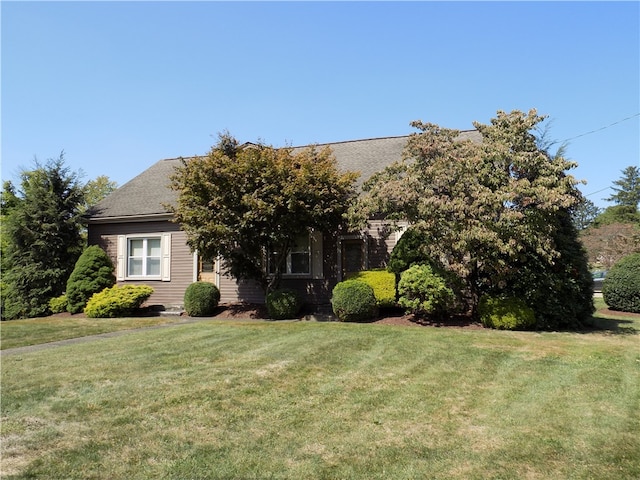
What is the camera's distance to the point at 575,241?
1145 centimetres

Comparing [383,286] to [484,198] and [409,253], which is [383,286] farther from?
[484,198]

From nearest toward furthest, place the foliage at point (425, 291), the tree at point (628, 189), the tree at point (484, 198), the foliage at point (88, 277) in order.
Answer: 1. the tree at point (484, 198)
2. the foliage at point (425, 291)
3. the foliage at point (88, 277)
4. the tree at point (628, 189)

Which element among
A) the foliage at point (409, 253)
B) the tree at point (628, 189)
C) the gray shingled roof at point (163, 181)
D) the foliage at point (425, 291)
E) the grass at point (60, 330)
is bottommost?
the grass at point (60, 330)

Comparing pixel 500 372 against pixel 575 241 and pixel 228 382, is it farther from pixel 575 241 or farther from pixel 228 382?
pixel 575 241

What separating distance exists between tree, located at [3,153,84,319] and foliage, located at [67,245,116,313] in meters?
1.18

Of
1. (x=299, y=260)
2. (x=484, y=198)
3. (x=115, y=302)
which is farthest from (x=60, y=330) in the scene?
(x=484, y=198)

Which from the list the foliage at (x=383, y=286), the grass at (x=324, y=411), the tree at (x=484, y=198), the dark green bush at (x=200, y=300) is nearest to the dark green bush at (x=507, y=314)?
the tree at (x=484, y=198)

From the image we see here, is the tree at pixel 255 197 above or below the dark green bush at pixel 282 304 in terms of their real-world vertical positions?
above

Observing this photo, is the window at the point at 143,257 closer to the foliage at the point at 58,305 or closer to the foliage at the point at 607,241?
the foliage at the point at 58,305

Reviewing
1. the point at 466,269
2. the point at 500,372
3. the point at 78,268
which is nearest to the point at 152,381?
the point at 500,372

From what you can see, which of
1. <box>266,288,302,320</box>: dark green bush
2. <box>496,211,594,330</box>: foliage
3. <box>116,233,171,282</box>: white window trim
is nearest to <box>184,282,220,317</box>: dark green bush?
<box>266,288,302,320</box>: dark green bush

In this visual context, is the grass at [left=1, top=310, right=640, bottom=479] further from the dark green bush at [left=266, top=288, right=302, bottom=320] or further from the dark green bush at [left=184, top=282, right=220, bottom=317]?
the dark green bush at [left=184, top=282, right=220, bottom=317]

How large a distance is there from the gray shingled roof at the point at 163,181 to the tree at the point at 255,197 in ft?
10.0

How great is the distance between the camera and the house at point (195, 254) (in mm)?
15203
